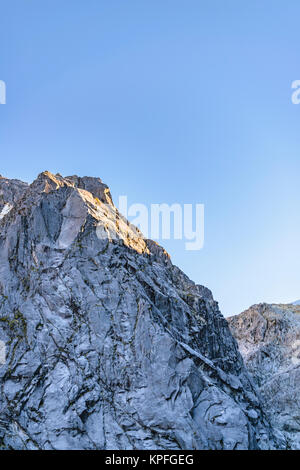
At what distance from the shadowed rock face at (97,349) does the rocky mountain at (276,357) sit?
1239 centimetres

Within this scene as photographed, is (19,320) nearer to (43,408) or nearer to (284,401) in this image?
(43,408)

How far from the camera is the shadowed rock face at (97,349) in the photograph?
5494cm

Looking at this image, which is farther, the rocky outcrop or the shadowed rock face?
the rocky outcrop

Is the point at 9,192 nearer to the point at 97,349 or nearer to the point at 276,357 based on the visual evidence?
the point at 97,349

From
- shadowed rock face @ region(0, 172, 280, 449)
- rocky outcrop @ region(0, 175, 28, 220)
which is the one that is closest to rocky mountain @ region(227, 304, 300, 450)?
shadowed rock face @ region(0, 172, 280, 449)

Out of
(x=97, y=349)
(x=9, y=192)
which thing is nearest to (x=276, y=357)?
(x=97, y=349)

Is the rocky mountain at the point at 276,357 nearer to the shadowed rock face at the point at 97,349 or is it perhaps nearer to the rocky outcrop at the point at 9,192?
the shadowed rock face at the point at 97,349

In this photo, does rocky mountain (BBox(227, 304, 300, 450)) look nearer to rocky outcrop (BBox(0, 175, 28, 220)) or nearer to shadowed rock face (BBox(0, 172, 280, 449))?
shadowed rock face (BBox(0, 172, 280, 449))

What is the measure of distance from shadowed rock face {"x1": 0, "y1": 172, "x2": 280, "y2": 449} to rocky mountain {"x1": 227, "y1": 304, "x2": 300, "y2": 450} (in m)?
12.4

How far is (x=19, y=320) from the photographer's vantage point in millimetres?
62438

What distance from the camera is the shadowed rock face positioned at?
180 ft

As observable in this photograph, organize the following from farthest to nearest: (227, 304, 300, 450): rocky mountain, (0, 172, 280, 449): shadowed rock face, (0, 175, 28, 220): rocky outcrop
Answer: (0, 175, 28, 220): rocky outcrop, (227, 304, 300, 450): rocky mountain, (0, 172, 280, 449): shadowed rock face

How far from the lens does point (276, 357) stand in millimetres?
102500

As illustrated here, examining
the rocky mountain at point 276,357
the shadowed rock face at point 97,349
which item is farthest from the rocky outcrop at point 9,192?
the rocky mountain at point 276,357
